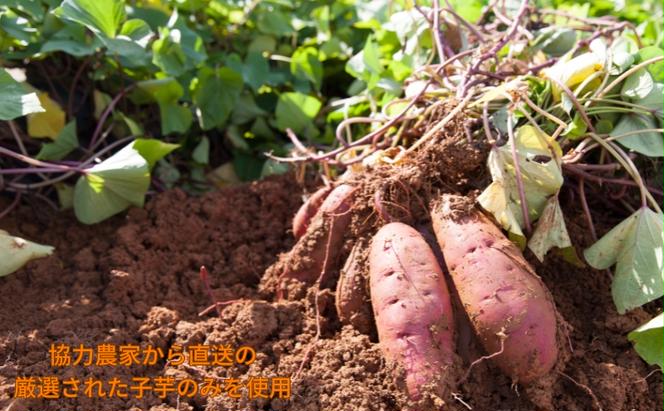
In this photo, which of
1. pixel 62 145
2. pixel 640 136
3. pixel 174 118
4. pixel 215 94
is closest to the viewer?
pixel 640 136

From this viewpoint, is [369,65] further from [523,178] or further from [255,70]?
[523,178]

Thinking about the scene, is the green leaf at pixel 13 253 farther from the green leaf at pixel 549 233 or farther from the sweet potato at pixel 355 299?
the green leaf at pixel 549 233

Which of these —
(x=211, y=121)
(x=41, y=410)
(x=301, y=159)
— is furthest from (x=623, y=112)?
(x=41, y=410)

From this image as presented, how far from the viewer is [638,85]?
5.22 feet

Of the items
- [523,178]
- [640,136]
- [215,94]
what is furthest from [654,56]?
[215,94]

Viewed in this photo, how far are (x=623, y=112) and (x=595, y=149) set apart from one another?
11 cm

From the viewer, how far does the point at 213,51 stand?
2.52 m

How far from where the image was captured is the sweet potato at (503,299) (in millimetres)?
1344

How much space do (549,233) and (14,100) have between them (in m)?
1.23

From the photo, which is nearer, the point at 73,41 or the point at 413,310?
the point at 413,310

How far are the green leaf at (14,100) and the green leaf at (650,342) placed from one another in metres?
1.35

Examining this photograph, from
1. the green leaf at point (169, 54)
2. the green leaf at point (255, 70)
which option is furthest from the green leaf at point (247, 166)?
the green leaf at point (169, 54)

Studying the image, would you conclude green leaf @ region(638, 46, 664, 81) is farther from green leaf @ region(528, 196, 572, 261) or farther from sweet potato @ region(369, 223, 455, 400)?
sweet potato @ region(369, 223, 455, 400)

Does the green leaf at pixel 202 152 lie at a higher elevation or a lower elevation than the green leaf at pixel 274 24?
lower
